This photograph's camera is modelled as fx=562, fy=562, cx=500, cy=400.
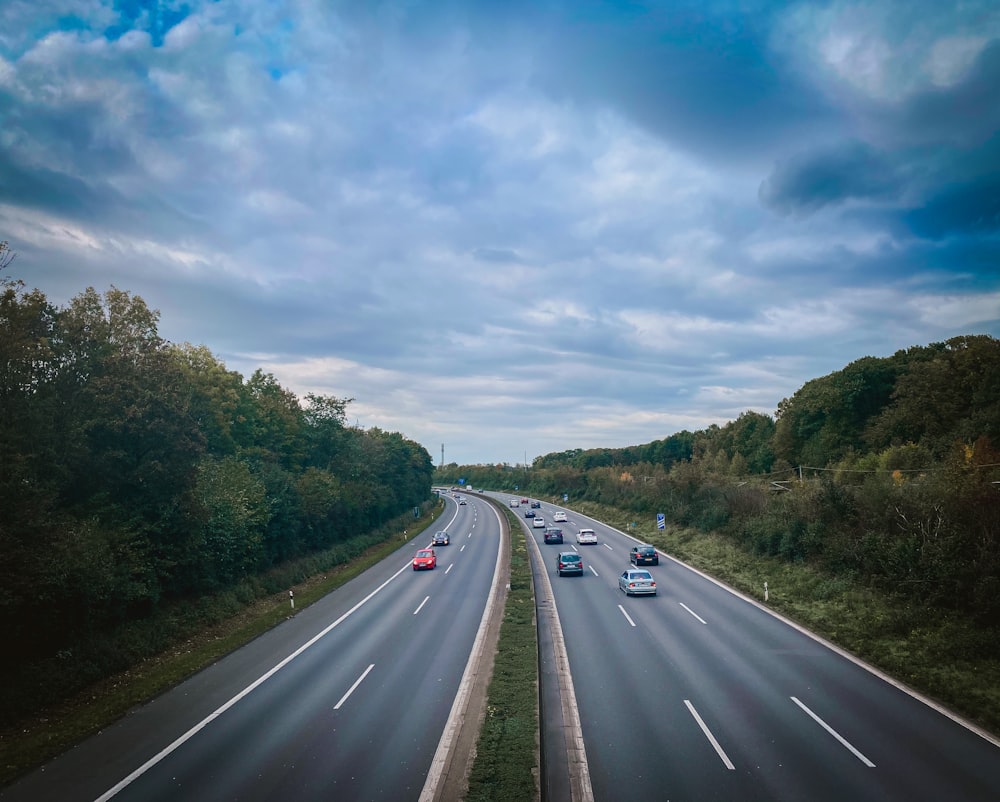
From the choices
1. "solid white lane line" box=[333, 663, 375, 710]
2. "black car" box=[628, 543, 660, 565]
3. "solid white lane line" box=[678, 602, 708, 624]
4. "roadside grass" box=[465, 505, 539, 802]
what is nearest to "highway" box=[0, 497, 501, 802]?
"solid white lane line" box=[333, 663, 375, 710]

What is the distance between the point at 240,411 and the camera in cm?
4941

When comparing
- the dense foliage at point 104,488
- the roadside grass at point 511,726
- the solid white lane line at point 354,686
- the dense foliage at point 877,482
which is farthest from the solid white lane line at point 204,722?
the dense foliage at point 877,482

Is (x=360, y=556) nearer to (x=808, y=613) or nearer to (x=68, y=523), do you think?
(x=68, y=523)

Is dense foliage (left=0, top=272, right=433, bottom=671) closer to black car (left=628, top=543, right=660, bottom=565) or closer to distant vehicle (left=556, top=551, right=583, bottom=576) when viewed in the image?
distant vehicle (left=556, top=551, right=583, bottom=576)

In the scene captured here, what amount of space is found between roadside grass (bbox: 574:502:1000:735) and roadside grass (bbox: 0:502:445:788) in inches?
841

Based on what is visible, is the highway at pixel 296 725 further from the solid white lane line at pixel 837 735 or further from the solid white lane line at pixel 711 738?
the solid white lane line at pixel 837 735

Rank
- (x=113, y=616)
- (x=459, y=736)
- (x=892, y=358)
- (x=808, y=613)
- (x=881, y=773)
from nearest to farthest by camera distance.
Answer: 1. (x=881, y=773)
2. (x=459, y=736)
3. (x=113, y=616)
4. (x=808, y=613)
5. (x=892, y=358)

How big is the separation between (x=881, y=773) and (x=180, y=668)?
1984 centimetres

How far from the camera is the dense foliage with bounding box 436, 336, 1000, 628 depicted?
1966cm

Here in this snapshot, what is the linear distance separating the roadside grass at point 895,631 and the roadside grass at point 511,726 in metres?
10.2

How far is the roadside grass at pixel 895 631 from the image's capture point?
14.3 m

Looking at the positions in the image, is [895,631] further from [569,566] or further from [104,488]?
[104,488]

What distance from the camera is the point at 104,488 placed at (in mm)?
22859

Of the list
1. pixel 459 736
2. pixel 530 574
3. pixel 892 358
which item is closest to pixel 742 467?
pixel 892 358
